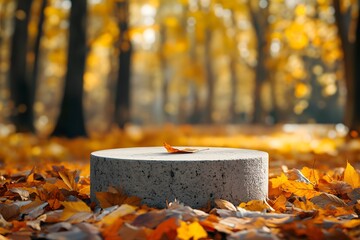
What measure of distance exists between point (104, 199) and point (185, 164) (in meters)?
0.58

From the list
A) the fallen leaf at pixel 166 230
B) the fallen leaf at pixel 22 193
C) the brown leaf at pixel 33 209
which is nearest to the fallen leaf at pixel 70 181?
the fallen leaf at pixel 22 193

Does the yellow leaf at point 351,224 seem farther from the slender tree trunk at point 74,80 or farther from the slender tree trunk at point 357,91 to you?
the slender tree trunk at point 74,80

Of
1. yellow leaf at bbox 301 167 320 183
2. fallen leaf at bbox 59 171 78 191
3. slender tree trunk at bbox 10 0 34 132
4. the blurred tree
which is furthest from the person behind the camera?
the blurred tree

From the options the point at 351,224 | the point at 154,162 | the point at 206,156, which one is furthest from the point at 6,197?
the point at 351,224

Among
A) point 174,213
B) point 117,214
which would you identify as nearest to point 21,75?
point 117,214

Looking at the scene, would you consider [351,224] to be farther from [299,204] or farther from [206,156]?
[206,156]

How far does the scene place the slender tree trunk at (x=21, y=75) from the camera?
1511 cm

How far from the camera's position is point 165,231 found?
3043 millimetres

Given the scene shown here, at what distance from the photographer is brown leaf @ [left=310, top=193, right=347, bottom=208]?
13.2 feet

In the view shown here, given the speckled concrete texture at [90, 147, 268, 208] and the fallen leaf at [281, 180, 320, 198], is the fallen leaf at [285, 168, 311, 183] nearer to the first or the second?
the fallen leaf at [281, 180, 320, 198]

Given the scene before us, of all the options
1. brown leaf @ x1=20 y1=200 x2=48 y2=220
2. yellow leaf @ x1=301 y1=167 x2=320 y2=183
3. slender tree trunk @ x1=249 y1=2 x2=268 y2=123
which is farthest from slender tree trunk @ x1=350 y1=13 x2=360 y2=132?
slender tree trunk @ x1=249 y1=2 x2=268 y2=123

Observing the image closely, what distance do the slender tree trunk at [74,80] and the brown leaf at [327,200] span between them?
371 inches

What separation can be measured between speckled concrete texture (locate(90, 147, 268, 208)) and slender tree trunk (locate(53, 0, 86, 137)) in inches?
359

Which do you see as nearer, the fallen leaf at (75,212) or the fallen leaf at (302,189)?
the fallen leaf at (75,212)
